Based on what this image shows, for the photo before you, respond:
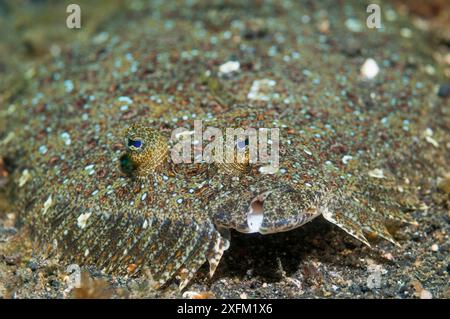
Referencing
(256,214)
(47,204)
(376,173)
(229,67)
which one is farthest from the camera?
(229,67)

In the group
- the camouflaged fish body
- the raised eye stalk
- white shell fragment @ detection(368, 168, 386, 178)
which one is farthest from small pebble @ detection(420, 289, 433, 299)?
the raised eye stalk

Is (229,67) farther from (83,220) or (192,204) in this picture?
(83,220)

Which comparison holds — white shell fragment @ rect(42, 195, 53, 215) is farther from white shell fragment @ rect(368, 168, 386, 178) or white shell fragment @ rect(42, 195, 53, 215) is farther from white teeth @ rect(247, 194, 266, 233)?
white shell fragment @ rect(368, 168, 386, 178)

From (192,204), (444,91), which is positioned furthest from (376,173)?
(444,91)

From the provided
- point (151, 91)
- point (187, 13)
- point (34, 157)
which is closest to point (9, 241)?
point (34, 157)

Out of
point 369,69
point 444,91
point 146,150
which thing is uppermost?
point 146,150

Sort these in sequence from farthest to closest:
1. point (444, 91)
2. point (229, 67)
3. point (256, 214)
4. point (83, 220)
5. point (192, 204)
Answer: point (444, 91) < point (229, 67) < point (83, 220) < point (192, 204) < point (256, 214)

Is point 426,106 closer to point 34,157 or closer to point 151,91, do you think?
point 151,91

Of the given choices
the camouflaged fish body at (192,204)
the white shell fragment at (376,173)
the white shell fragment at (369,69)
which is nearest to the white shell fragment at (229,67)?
the camouflaged fish body at (192,204)
